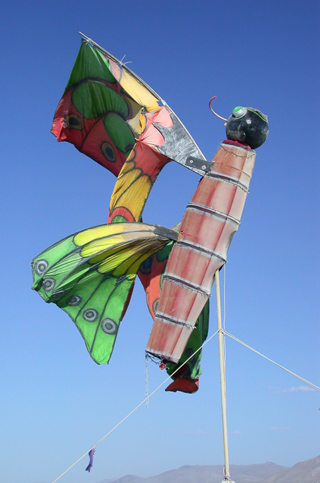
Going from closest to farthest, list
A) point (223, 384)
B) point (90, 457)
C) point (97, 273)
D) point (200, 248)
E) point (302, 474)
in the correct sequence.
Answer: point (223, 384)
point (200, 248)
point (90, 457)
point (97, 273)
point (302, 474)

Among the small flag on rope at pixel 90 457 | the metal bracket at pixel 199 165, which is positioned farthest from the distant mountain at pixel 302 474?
the metal bracket at pixel 199 165

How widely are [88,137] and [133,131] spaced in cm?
179

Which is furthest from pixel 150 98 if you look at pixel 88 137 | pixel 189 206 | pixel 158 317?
pixel 158 317

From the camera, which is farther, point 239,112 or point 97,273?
point 97,273

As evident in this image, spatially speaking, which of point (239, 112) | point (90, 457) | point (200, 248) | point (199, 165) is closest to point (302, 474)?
point (90, 457)

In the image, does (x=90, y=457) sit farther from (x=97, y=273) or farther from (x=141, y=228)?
(x=141, y=228)

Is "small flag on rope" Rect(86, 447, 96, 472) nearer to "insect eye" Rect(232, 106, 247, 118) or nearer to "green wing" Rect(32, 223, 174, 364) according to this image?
"green wing" Rect(32, 223, 174, 364)

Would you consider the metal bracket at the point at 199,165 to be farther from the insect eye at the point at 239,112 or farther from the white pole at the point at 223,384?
the white pole at the point at 223,384

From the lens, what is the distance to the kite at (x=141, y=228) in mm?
11836

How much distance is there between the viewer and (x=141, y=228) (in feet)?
41.5

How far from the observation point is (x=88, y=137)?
15008 mm

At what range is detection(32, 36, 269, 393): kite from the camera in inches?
466

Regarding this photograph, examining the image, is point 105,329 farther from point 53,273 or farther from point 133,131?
point 133,131

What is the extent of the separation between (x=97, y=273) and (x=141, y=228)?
49.5 inches
